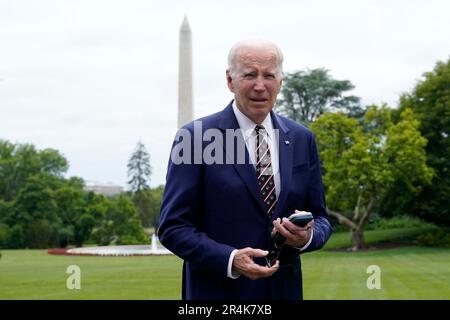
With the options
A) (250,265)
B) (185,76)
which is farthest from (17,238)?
(250,265)

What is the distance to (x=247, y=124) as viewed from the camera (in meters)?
2.84

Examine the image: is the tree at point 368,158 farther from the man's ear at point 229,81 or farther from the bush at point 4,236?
the man's ear at point 229,81

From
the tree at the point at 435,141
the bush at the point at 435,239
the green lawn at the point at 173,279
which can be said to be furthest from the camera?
the tree at the point at 435,141

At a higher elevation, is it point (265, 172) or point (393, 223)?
point (265, 172)

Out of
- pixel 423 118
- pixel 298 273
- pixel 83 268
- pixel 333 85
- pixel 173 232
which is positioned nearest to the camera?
pixel 173 232

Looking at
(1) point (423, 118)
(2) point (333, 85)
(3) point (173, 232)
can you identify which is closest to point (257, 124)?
(3) point (173, 232)

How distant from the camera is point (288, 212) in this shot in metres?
2.75

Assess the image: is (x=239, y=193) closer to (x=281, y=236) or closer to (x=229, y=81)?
(x=281, y=236)

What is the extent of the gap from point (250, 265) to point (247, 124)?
682 millimetres

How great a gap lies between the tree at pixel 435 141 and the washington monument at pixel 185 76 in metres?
13.8

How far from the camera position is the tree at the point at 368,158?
32812 mm

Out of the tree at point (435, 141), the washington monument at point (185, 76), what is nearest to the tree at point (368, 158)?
the tree at point (435, 141)

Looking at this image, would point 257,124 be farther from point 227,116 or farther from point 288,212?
point 288,212
